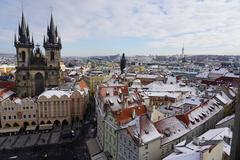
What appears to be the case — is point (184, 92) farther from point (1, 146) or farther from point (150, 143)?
point (1, 146)

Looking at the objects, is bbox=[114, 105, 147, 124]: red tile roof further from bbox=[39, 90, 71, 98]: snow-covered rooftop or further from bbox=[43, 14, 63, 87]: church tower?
bbox=[43, 14, 63, 87]: church tower

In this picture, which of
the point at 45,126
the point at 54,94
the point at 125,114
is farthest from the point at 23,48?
the point at 125,114

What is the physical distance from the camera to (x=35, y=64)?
96125 mm

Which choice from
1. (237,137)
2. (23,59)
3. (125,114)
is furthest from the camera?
(23,59)

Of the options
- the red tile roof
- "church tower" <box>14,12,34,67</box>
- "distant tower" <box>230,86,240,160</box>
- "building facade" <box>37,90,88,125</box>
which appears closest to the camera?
"distant tower" <box>230,86,240,160</box>

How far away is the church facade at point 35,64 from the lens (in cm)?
9512

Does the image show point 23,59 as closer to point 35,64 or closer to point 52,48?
point 35,64

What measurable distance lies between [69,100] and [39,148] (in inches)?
848

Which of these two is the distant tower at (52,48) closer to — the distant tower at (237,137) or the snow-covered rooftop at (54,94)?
the snow-covered rooftop at (54,94)

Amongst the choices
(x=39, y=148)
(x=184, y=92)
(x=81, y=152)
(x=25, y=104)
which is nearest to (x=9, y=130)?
(x=25, y=104)

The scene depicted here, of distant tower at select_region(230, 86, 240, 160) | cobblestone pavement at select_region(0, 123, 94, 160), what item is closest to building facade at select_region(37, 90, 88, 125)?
cobblestone pavement at select_region(0, 123, 94, 160)

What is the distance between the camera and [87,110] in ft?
304

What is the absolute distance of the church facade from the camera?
3745 inches

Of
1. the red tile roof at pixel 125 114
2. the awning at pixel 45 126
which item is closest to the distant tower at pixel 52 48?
the awning at pixel 45 126
